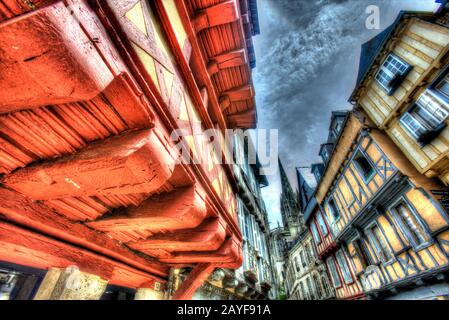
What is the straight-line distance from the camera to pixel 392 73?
28.5 ft

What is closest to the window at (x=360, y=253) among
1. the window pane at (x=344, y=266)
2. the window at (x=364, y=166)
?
the window pane at (x=344, y=266)

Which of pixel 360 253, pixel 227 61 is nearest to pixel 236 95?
pixel 227 61

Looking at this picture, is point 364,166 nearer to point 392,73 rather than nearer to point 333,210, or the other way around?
point 333,210

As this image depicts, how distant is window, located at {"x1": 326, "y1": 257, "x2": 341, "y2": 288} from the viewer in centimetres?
1258

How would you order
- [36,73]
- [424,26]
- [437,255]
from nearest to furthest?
[36,73], [437,255], [424,26]

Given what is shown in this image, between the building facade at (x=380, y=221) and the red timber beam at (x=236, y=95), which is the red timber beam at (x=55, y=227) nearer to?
the red timber beam at (x=236, y=95)

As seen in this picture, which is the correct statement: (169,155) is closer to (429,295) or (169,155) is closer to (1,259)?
(1,259)

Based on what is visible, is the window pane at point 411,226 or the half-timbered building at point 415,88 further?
the window pane at point 411,226

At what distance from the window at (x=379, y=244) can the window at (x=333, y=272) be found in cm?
473

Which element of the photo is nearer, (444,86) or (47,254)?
(47,254)

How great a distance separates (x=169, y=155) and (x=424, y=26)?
36.5 ft

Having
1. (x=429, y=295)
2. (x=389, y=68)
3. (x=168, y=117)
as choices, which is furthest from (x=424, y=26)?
(x=168, y=117)

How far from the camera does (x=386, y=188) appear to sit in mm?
7840

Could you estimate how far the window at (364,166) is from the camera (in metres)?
9.31
